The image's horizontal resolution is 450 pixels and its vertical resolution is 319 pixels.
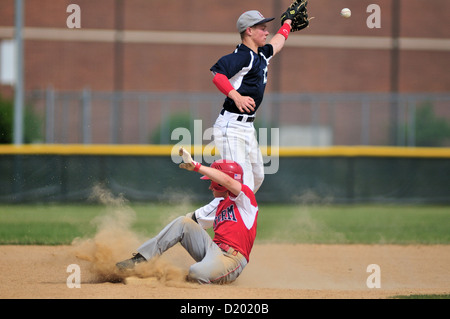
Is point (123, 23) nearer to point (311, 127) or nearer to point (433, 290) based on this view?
point (311, 127)

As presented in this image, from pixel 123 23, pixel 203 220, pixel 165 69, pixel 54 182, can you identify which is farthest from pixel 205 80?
pixel 203 220

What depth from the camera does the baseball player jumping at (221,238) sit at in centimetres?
523

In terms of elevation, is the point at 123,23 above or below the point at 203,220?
above

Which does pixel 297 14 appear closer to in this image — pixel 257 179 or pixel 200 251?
pixel 257 179

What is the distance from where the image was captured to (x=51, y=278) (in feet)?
19.4

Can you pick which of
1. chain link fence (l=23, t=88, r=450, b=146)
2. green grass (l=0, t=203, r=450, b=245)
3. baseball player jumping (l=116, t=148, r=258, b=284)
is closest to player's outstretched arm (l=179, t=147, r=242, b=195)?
baseball player jumping (l=116, t=148, r=258, b=284)

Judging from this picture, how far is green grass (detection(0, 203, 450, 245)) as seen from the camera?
9.15 meters

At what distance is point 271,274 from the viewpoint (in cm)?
659

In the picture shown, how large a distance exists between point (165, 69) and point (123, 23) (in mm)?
2017

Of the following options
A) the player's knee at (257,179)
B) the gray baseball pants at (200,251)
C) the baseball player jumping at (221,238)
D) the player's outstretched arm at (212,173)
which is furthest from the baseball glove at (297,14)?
the gray baseball pants at (200,251)

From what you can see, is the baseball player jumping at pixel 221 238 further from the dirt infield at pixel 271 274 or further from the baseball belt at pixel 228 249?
the dirt infield at pixel 271 274

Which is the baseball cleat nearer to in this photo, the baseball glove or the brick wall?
the baseball glove

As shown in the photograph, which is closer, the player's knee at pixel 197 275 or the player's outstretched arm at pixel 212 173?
the player's outstretched arm at pixel 212 173

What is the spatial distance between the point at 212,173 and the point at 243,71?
5.06 feet
